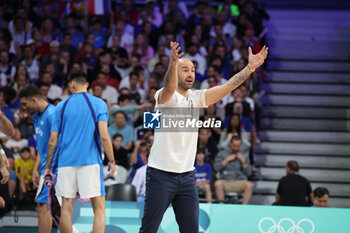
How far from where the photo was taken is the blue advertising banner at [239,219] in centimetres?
725

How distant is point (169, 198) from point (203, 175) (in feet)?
14.8

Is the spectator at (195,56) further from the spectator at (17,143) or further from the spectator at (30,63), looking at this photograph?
the spectator at (17,143)

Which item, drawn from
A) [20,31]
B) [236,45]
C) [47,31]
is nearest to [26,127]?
[47,31]

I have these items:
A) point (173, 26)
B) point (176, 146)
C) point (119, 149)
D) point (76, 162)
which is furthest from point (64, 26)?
point (176, 146)

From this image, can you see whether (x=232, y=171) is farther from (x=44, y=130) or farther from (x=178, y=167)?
(x=178, y=167)

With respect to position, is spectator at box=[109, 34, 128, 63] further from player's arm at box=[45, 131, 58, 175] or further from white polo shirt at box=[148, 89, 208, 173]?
white polo shirt at box=[148, 89, 208, 173]

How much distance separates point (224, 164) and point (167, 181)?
188 inches

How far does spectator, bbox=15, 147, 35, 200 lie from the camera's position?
10.0m

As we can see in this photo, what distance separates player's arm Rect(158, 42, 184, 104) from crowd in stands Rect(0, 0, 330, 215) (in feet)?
14.3

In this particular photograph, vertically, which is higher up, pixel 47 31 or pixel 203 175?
pixel 47 31

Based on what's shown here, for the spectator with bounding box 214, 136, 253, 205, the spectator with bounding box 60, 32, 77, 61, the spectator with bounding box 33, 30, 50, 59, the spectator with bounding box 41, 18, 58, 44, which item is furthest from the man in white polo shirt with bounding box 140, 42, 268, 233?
the spectator with bounding box 41, 18, 58, 44

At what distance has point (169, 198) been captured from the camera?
17.7ft

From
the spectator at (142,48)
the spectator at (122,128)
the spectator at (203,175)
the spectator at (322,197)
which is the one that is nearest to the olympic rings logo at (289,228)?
the spectator at (322,197)

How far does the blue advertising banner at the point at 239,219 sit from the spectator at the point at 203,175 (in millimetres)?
2327
